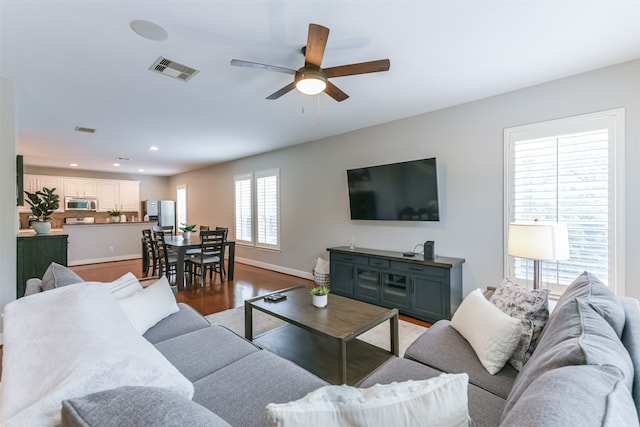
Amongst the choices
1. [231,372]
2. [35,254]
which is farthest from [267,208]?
[231,372]

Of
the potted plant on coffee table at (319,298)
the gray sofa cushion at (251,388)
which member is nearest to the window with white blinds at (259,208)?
the potted plant on coffee table at (319,298)

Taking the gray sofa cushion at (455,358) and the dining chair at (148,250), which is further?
the dining chair at (148,250)

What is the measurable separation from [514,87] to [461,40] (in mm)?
1310

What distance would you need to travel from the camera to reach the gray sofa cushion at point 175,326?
6.41ft

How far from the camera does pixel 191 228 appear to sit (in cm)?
577

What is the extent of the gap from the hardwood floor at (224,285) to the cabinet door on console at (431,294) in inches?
6.3

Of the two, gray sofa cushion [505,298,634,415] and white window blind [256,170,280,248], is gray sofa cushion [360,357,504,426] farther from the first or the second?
white window blind [256,170,280,248]

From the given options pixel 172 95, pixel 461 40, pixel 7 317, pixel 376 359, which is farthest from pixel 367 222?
pixel 7 317

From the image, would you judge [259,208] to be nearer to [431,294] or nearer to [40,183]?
[431,294]

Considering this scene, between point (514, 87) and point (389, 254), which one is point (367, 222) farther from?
point (514, 87)

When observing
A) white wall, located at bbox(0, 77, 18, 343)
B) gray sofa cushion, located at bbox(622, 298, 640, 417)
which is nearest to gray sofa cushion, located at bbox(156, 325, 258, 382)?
gray sofa cushion, located at bbox(622, 298, 640, 417)

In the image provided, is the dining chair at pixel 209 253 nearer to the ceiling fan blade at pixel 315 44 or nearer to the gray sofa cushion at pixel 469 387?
the ceiling fan blade at pixel 315 44

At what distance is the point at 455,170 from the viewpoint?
11.9 ft

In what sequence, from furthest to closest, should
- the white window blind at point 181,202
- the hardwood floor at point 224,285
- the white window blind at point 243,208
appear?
1. the white window blind at point 181,202
2. the white window blind at point 243,208
3. the hardwood floor at point 224,285
